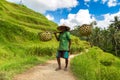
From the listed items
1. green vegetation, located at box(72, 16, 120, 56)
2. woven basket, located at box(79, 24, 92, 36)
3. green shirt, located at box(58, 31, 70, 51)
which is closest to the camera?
woven basket, located at box(79, 24, 92, 36)

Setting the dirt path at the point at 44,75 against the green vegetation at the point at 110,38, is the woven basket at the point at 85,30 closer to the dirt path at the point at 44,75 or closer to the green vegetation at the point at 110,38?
the dirt path at the point at 44,75

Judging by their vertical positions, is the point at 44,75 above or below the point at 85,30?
below

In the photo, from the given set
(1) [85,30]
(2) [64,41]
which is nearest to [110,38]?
(2) [64,41]

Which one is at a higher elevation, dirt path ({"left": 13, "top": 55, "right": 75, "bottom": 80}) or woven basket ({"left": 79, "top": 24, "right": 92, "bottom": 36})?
woven basket ({"left": 79, "top": 24, "right": 92, "bottom": 36})

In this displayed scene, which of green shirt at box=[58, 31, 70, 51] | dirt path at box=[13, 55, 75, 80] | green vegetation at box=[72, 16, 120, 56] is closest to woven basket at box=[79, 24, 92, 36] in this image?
dirt path at box=[13, 55, 75, 80]

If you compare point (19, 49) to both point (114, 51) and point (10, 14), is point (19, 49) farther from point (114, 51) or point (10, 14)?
point (114, 51)

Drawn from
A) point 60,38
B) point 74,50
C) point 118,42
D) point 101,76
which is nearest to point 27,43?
point 74,50

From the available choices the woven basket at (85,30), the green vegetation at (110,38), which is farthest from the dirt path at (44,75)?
the green vegetation at (110,38)

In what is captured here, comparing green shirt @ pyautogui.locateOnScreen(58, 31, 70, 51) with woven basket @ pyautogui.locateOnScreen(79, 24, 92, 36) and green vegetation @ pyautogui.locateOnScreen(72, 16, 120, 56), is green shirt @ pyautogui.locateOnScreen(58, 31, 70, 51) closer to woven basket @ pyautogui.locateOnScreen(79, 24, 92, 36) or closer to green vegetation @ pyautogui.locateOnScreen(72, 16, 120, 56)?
woven basket @ pyautogui.locateOnScreen(79, 24, 92, 36)

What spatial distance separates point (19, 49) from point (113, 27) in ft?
183

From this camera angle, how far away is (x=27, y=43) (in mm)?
25969

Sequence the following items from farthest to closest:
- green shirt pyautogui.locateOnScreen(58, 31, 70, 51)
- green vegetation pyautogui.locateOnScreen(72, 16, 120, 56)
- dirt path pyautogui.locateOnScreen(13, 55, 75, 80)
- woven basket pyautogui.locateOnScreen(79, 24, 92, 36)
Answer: green vegetation pyautogui.locateOnScreen(72, 16, 120, 56) < green shirt pyautogui.locateOnScreen(58, 31, 70, 51) < dirt path pyautogui.locateOnScreen(13, 55, 75, 80) < woven basket pyautogui.locateOnScreen(79, 24, 92, 36)

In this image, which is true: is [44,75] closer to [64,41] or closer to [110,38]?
[64,41]

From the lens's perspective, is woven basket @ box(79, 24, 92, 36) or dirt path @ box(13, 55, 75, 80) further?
dirt path @ box(13, 55, 75, 80)
